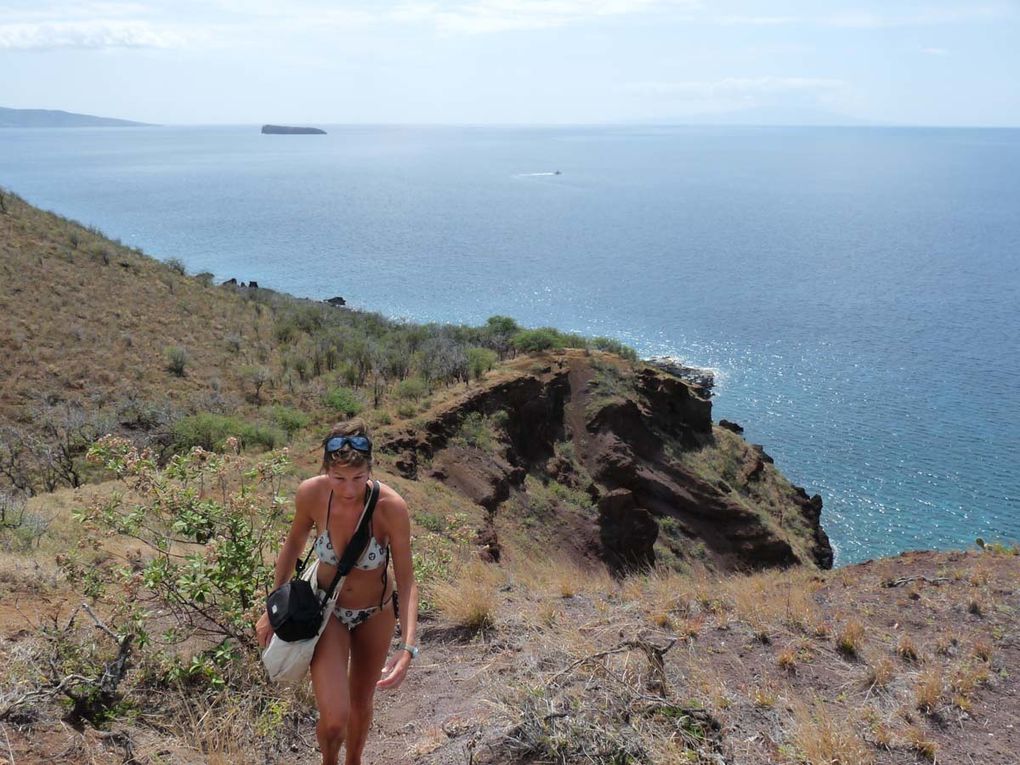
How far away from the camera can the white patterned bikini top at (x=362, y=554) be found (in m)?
3.59

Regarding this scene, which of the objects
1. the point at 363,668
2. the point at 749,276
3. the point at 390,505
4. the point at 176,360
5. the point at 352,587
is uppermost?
the point at 390,505

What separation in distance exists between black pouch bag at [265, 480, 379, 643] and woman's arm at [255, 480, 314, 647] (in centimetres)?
17

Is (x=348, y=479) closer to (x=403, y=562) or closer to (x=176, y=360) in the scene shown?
(x=403, y=562)

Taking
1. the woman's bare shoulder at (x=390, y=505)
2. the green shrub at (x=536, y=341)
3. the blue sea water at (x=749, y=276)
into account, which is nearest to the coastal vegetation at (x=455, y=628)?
the woman's bare shoulder at (x=390, y=505)

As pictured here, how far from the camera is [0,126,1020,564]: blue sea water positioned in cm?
3250

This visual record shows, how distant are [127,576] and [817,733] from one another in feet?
14.2

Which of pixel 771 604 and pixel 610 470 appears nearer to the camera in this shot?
pixel 771 604

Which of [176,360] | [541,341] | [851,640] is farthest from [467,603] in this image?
[541,341]

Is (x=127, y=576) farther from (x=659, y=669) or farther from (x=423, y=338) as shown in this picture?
(x=423, y=338)

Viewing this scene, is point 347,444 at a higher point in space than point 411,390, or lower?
higher

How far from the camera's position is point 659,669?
489cm

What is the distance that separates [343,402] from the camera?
2066 centimetres

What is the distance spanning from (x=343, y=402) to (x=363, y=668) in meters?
17.4

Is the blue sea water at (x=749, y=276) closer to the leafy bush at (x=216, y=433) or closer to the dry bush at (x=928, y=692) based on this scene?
the leafy bush at (x=216, y=433)
